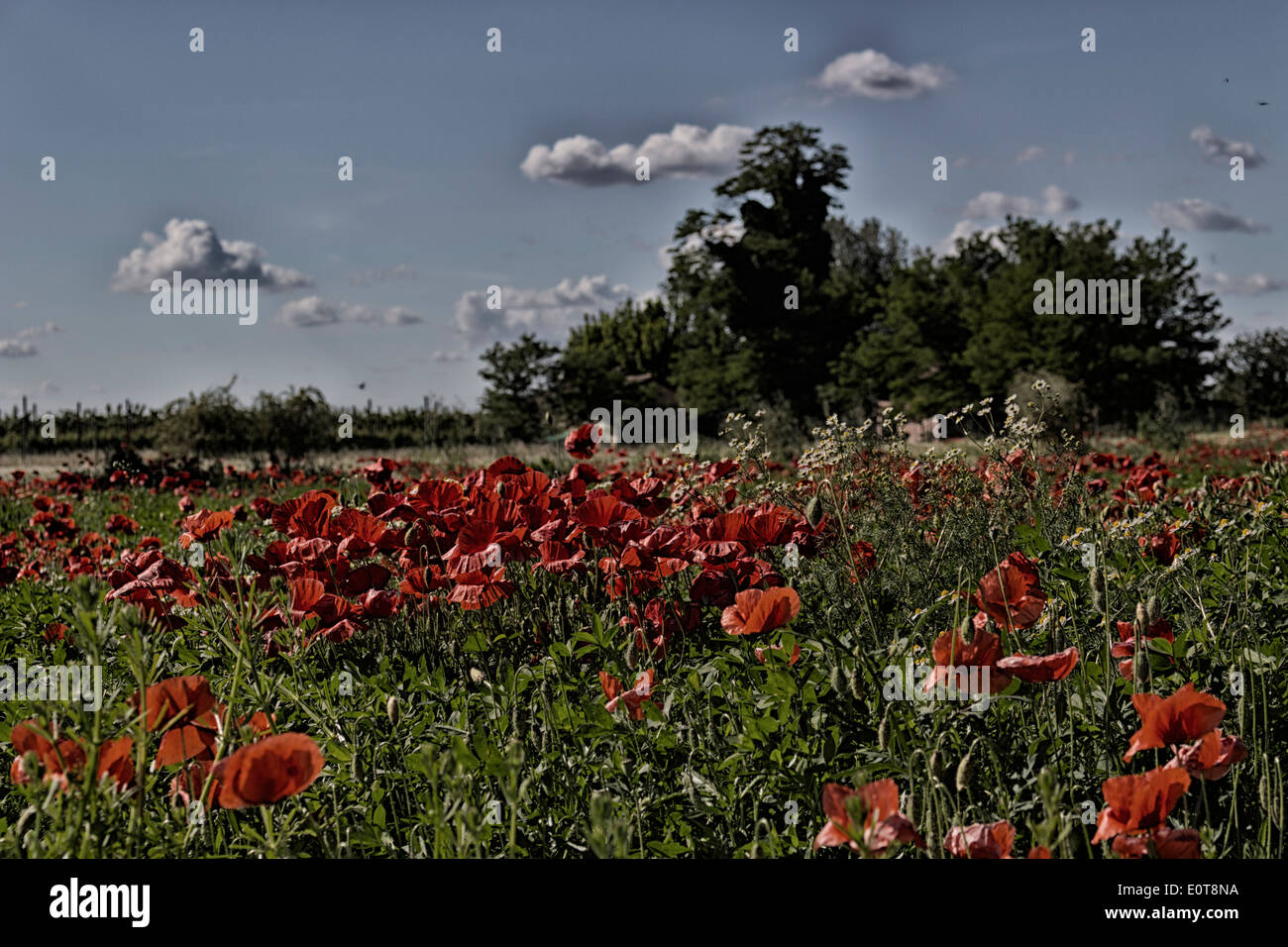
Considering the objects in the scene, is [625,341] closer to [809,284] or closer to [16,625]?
[809,284]

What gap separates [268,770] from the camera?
52.1 inches

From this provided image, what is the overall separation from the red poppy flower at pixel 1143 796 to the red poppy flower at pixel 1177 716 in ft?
0.38

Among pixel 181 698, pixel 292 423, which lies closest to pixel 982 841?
pixel 181 698

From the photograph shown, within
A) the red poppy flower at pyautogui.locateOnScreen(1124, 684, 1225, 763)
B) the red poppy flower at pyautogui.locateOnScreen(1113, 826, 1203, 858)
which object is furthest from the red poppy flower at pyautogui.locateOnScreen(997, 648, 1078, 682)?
the red poppy flower at pyautogui.locateOnScreen(1113, 826, 1203, 858)

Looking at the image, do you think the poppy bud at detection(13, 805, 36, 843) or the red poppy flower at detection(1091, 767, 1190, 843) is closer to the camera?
the red poppy flower at detection(1091, 767, 1190, 843)

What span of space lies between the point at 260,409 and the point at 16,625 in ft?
57.8

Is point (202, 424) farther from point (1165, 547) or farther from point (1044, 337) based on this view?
point (1044, 337)

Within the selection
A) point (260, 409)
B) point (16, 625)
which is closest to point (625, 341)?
point (260, 409)

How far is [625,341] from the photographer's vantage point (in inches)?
2243

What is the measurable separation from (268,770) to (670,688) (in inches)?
58.3

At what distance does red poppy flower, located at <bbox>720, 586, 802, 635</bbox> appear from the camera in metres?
2.14

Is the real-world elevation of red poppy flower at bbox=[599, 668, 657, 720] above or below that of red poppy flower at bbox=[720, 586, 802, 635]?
below

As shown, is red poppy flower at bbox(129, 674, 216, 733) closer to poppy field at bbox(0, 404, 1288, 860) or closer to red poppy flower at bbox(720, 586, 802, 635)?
poppy field at bbox(0, 404, 1288, 860)

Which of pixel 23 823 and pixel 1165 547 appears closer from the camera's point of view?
pixel 23 823
